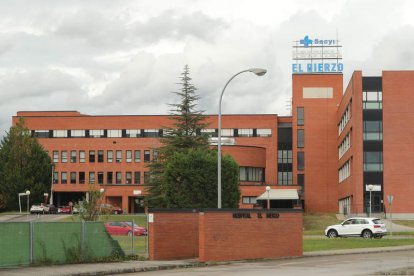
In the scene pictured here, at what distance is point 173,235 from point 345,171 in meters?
60.6

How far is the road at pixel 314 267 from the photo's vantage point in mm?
23172

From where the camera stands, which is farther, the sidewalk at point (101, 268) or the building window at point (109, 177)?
the building window at point (109, 177)

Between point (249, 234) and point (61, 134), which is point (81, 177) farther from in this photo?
point (249, 234)

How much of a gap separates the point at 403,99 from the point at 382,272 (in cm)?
5479

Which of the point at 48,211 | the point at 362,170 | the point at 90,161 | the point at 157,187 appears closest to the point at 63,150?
the point at 90,161

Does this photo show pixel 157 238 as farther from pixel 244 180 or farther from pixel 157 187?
pixel 244 180

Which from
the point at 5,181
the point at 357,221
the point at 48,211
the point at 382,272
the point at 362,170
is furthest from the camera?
the point at 5,181

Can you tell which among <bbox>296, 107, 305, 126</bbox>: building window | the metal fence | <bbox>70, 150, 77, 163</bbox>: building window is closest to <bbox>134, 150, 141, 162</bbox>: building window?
<bbox>70, 150, 77, 163</bbox>: building window

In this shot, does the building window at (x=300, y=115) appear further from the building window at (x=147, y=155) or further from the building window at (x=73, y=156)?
the building window at (x=73, y=156)

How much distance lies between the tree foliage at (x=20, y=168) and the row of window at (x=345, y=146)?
38.9 m

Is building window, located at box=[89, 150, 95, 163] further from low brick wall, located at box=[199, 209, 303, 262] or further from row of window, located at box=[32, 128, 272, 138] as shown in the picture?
low brick wall, located at box=[199, 209, 303, 262]

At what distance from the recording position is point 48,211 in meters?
89.4

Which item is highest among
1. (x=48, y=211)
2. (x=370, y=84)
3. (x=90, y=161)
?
(x=370, y=84)

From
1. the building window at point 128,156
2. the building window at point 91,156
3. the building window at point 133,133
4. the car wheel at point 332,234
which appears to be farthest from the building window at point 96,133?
the car wheel at point 332,234
